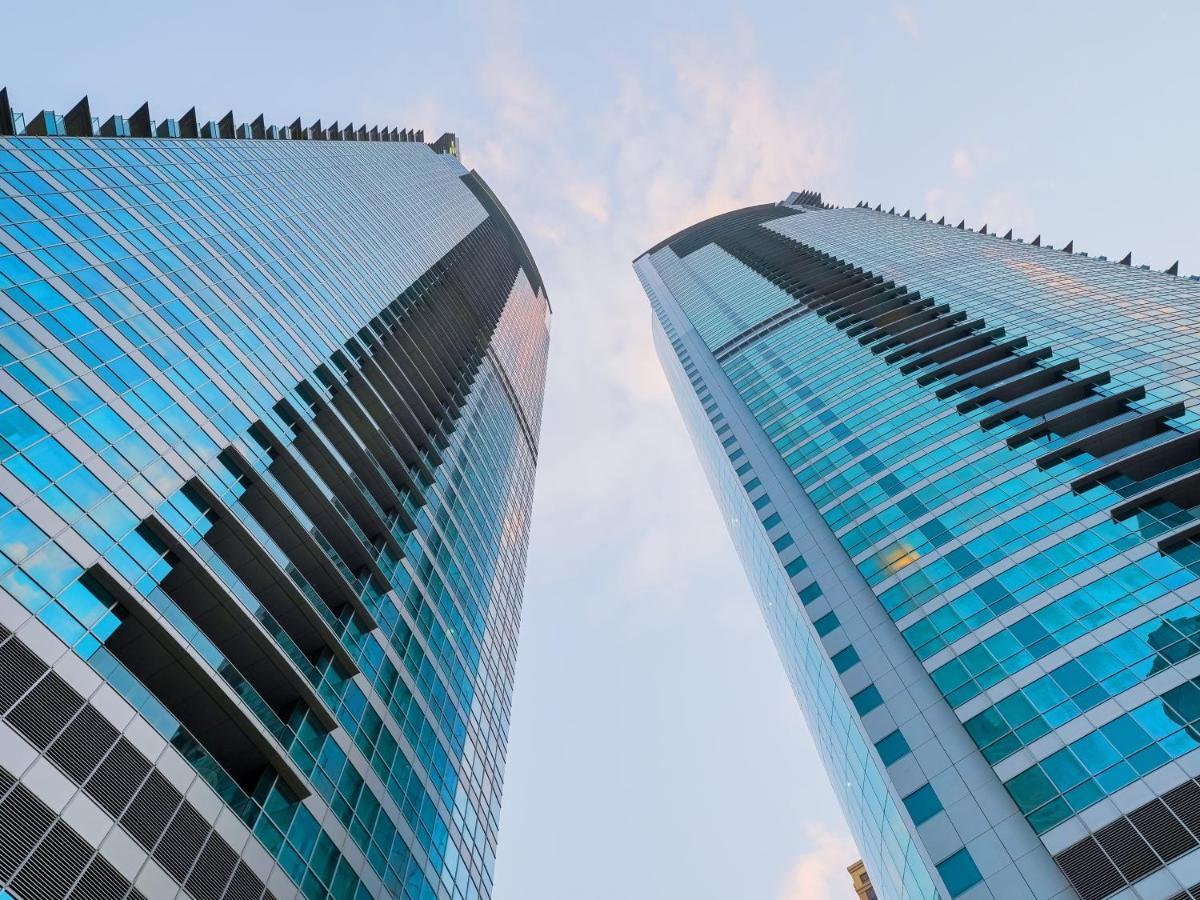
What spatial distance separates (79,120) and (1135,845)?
6422 centimetres

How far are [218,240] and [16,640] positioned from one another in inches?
1459

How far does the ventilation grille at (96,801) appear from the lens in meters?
19.4

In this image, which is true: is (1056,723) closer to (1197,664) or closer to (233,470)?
(1197,664)

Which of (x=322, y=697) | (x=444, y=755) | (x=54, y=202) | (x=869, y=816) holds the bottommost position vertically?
(x=869, y=816)

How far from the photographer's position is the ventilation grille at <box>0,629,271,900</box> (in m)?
19.4

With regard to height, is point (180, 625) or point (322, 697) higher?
point (180, 625)

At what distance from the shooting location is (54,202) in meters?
39.4

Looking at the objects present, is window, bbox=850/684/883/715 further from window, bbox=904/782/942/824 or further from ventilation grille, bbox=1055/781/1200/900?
ventilation grille, bbox=1055/781/1200/900

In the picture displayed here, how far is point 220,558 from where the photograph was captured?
34812mm

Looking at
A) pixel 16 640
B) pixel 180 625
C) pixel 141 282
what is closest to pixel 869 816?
pixel 180 625

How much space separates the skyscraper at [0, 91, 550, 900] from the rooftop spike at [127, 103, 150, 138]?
0.32 m

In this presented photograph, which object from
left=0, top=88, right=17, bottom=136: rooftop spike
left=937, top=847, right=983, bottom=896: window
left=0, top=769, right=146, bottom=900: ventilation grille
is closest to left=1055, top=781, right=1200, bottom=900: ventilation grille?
left=937, top=847, right=983, bottom=896: window

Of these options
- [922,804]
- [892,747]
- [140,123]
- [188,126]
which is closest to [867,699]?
[892,747]

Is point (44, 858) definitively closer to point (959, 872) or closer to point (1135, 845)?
point (959, 872)
